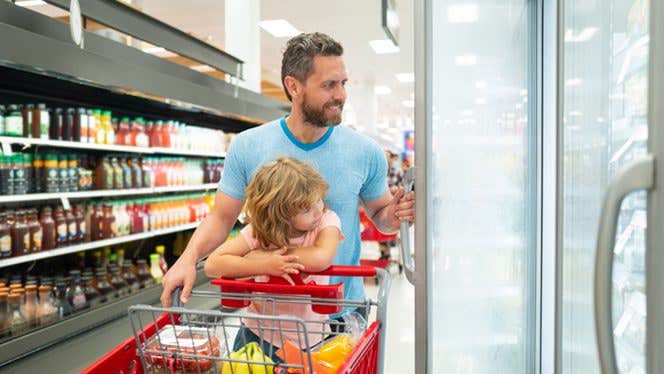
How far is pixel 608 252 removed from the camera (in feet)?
3.38

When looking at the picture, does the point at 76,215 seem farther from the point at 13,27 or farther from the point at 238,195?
the point at 238,195

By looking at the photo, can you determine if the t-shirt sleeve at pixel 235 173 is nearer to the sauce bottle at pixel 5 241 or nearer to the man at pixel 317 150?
the man at pixel 317 150

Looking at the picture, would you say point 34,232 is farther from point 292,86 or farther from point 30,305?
point 292,86

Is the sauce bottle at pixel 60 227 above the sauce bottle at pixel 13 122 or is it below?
below

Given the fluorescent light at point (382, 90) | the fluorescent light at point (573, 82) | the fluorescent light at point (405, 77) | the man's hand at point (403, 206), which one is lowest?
the man's hand at point (403, 206)

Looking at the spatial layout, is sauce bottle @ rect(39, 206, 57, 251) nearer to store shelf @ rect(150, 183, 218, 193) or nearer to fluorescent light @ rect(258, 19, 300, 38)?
store shelf @ rect(150, 183, 218, 193)

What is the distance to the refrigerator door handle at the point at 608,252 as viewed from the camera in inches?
39.3

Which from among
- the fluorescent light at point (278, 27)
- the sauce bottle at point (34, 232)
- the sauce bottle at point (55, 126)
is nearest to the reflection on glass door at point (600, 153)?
the sauce bottle at point (34, 232)

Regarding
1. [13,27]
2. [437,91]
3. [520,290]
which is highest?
[13,27]

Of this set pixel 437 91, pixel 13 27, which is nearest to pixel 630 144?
pixel 437 91

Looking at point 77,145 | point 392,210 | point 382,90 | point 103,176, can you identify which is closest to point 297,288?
point 392,210

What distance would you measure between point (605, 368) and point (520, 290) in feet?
4.84

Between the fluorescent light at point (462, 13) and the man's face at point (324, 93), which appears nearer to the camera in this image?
the fluorescent light at point (462, 13)

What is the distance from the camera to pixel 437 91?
1.62 meters
